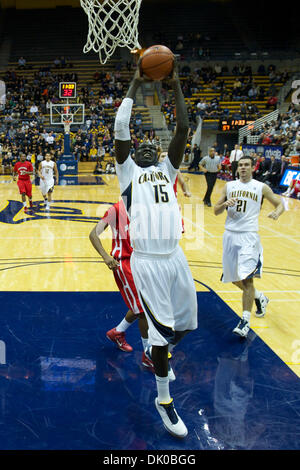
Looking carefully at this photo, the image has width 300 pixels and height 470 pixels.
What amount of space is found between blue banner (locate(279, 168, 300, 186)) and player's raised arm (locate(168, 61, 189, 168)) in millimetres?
12570

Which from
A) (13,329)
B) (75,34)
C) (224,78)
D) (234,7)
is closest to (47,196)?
(13,329)

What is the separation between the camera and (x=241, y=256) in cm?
453

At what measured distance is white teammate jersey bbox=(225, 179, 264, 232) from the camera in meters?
4.62

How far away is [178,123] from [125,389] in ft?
6.98

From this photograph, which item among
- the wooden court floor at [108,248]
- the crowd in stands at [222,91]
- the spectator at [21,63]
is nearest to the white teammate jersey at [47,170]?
the wooden court floor at [108,248]

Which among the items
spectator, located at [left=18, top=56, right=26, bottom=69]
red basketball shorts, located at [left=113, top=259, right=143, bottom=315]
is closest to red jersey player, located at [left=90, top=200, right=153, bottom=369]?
red basketball shorts, located at [left=113, top=259, right=143, bottom=315]

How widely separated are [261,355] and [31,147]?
71.3 feet

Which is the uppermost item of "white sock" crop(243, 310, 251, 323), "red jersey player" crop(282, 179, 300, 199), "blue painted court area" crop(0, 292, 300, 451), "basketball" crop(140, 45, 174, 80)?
"basketball" crop(140, 45, 174, 80)

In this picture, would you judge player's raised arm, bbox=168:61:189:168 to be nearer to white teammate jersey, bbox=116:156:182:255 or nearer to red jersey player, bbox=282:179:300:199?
white teammate jersey, bbox=116:156:182:255

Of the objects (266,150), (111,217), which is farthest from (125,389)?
(266,150)

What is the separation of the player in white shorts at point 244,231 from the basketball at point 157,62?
193cm

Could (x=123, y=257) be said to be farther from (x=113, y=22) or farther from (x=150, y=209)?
(x=113, y=22)

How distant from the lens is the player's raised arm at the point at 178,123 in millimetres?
2914

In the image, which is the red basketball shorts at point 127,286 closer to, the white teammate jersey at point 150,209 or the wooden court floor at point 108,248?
the white teammate jersey at point 150,209
